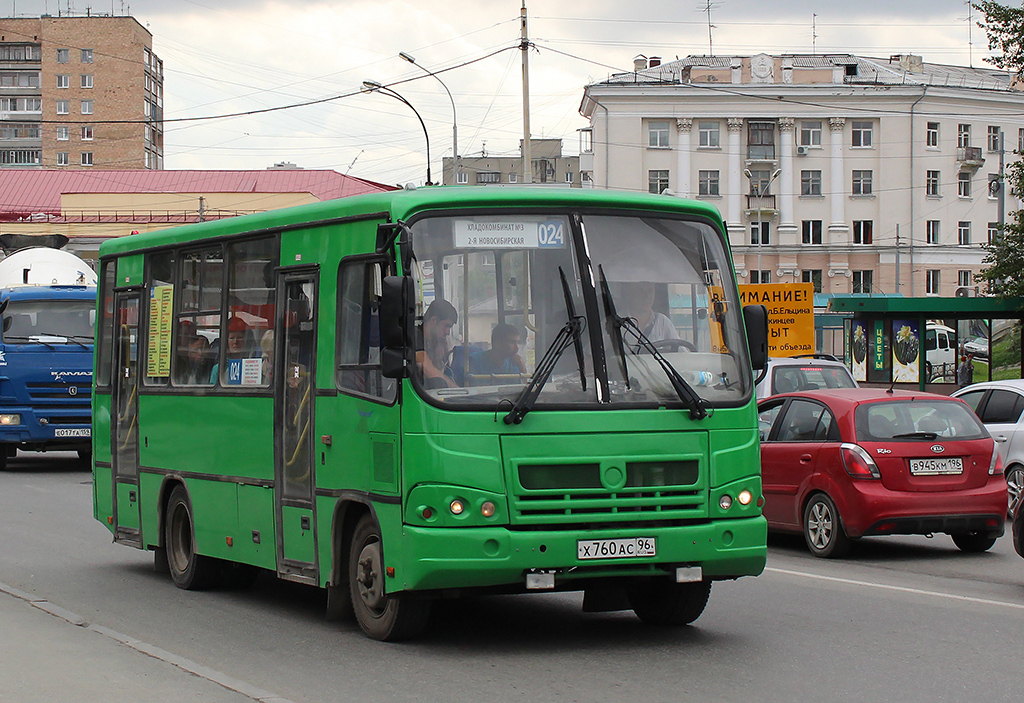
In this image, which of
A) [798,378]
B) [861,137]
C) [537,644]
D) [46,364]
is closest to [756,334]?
[537,644]

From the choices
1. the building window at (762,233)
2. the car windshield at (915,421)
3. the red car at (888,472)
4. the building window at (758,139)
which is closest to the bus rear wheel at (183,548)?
the red car at (888,472)

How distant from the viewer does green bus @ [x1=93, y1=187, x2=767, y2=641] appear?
26.1 ft

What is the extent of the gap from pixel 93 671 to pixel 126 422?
4.86 meters

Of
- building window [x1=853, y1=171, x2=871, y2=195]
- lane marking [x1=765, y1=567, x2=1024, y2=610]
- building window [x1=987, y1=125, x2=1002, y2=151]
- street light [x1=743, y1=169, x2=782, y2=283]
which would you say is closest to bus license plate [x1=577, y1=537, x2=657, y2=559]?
lane marking [x1=765, y1=567, x2=1024, y2=610]

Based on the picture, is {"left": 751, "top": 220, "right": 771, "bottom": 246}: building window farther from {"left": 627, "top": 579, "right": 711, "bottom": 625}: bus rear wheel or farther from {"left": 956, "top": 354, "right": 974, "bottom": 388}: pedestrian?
{"left": 627, "top": 579, "right": 711, "bottom": 625}: bus rear wheel

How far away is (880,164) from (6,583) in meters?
83.0

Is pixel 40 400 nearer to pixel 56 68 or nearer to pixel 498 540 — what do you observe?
pixel 498 540

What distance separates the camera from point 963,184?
9050 centimetres

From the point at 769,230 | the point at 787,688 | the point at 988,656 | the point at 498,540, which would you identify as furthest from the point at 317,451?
the point at 769,230

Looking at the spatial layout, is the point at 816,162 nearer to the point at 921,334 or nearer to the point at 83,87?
Answer: the point at 921,334

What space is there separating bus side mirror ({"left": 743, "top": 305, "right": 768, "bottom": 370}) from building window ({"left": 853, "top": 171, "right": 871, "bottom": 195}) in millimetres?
83146

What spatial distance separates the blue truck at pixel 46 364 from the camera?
23.0 m

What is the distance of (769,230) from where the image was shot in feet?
293

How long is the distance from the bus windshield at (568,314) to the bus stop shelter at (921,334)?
1002 inches
